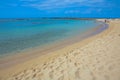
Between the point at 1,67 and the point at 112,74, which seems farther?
the point at 1,67

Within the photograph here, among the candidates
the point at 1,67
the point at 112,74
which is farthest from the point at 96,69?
the point at 1,67

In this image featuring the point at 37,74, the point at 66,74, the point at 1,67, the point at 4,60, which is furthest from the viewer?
the point at 4,60

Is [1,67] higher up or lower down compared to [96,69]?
lower down

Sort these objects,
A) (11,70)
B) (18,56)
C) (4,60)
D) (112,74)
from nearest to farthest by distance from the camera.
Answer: (112,74)
(11,70)
(4,60)
(18,56)

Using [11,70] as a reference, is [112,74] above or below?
above

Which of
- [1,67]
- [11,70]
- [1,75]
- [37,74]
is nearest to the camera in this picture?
[37,74]

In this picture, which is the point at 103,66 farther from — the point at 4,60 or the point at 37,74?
the point at 4,60

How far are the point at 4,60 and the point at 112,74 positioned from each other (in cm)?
621

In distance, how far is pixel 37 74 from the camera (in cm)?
577

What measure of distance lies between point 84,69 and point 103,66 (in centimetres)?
69

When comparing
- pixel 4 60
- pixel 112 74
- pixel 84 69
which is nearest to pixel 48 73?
pixel 84 69

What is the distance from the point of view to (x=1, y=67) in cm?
780

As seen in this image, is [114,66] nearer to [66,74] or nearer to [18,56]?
[66,74]

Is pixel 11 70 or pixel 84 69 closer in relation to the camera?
pixel 84 69
